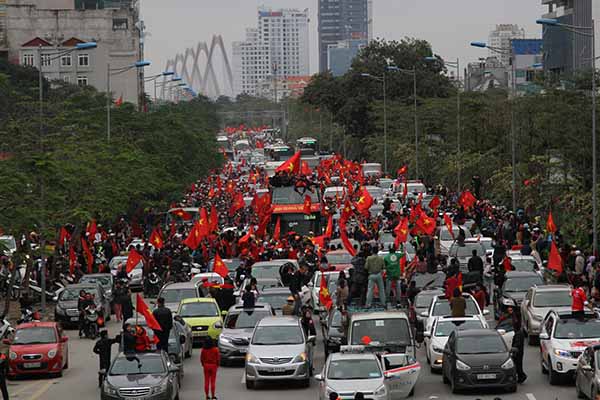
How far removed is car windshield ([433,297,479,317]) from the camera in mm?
28250

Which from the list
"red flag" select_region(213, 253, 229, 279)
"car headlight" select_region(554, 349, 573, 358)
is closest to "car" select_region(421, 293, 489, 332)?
"car headlight" select_region(554, 349, 573, 358)

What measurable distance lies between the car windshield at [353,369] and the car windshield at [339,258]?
58.9 feet

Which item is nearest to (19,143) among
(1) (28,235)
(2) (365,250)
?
(1) (28,235)

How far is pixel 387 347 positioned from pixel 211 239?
2475 cm

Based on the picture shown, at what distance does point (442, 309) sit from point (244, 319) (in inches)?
165

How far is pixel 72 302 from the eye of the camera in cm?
3712

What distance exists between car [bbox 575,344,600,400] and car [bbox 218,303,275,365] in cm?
797

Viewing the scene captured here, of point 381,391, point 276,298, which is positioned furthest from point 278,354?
point 276,298

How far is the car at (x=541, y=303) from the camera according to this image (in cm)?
2925

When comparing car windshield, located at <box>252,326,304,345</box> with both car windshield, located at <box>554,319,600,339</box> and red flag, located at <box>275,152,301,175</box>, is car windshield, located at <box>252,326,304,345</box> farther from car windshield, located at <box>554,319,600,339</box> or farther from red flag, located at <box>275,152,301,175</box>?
red flag, located at <box>275,152,301,175</box>

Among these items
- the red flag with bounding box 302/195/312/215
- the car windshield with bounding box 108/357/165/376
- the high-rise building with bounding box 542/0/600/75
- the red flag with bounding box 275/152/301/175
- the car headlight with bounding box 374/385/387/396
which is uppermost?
the high-rise building with bounding box 542/0/600/75

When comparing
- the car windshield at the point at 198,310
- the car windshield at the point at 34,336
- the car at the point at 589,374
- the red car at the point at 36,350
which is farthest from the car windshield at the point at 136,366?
the car windshield at the point at 198,310

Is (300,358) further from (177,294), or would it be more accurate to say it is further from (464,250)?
(464,250)

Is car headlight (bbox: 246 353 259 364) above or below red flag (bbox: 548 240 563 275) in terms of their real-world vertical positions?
below
